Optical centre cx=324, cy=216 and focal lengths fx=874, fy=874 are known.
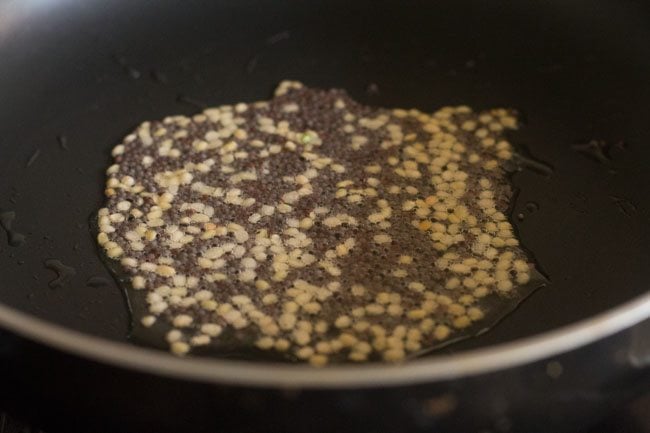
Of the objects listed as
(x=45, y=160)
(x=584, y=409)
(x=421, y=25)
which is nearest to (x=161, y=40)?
(x=45, y=160)

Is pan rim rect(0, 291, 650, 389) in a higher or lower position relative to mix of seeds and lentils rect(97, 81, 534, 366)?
higher

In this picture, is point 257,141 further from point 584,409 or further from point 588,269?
point 584,409

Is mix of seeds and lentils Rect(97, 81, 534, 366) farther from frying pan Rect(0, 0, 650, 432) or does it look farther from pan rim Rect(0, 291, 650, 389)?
pan rim Rect(0, 291, 650, 389)

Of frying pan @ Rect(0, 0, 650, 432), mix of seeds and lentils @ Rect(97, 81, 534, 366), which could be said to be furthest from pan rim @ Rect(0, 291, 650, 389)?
mix of seeds and lentils @ Rect(97, 81, 534, 366)

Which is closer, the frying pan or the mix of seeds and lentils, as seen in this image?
the frying pan

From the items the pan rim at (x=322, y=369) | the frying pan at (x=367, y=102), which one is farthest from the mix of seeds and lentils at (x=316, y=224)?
the pan rim at (x=322, y=369)

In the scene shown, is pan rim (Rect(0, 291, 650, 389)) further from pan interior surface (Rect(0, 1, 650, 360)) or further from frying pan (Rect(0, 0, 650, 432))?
pan interior surface (Rect(0, 1, 650, 360))
